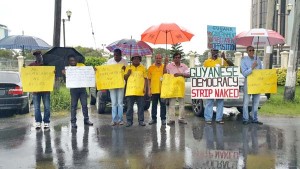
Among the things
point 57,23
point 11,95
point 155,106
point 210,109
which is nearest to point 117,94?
point 155,106

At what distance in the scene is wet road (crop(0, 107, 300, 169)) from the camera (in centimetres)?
553

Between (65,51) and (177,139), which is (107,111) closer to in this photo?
(65,51)

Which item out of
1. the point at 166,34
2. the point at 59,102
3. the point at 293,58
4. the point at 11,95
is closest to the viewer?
the point at 166,34

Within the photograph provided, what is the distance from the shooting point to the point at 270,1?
14531 millimetres

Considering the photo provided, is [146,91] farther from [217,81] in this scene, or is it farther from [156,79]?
[217,81]

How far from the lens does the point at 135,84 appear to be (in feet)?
26.6

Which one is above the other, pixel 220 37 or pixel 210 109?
pixel 220 37

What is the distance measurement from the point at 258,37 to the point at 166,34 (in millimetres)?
2378

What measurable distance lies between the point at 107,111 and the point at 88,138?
3857 mm

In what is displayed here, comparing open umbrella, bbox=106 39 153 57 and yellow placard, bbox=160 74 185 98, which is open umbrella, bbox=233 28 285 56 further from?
open umbrella, bbox=106 39 153 57

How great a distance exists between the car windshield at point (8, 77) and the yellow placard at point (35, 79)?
2.25m

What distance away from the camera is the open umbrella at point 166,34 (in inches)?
324

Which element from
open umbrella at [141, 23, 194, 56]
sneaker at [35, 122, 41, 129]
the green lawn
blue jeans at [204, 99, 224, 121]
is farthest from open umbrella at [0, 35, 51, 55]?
the green lawn

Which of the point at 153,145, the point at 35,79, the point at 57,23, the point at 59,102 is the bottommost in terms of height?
the point at 153,145
